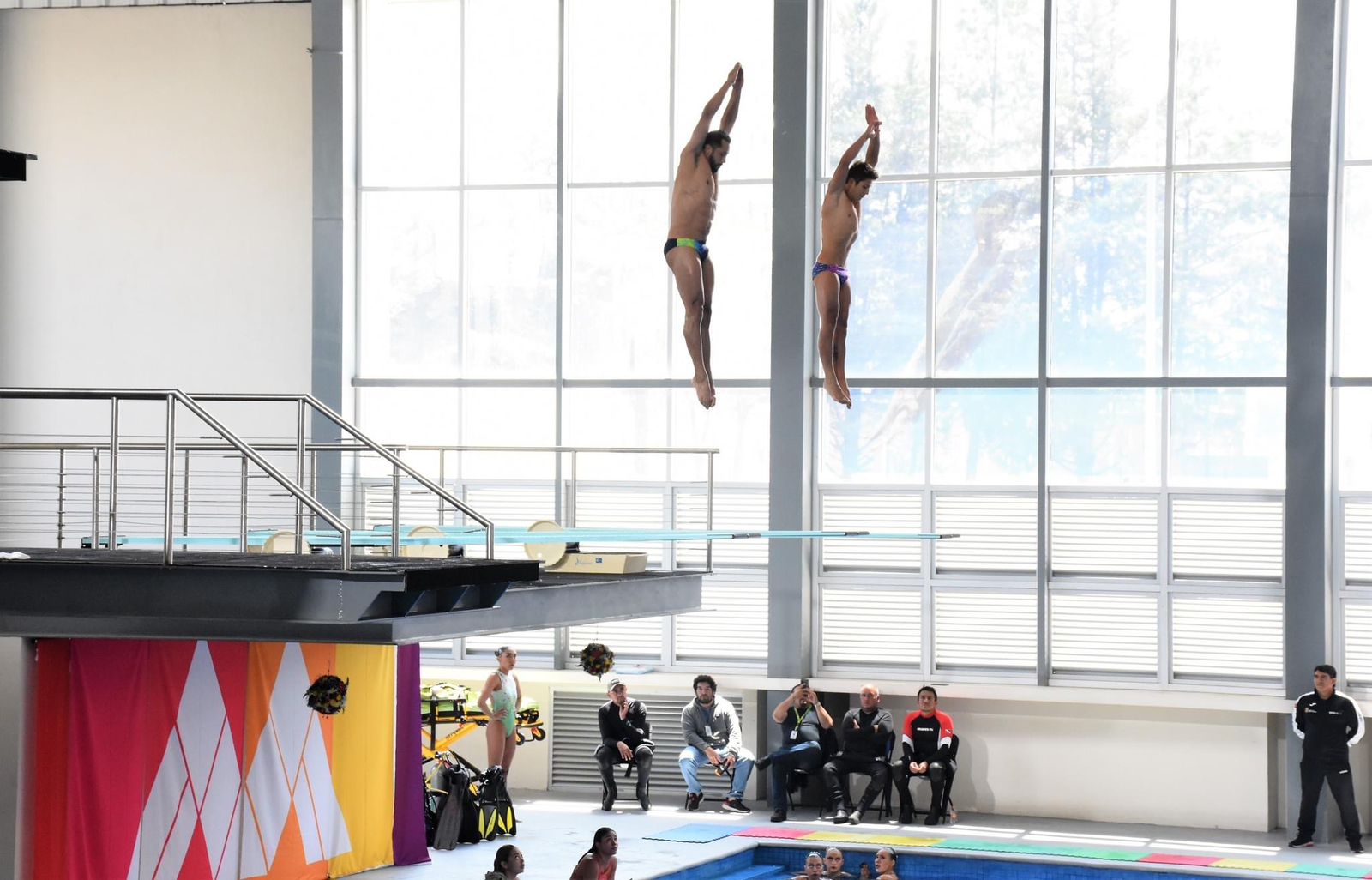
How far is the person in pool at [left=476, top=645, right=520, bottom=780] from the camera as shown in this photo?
12234mm

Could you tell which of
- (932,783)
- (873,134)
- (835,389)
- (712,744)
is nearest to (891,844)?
(932,783)

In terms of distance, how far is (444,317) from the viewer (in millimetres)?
14281

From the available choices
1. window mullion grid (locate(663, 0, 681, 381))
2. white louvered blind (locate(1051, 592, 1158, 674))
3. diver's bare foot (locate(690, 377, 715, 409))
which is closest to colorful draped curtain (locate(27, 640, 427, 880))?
diver's bare foot (locate(690, 377, 715, 409))

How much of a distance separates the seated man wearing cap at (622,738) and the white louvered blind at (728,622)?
3.30 ft

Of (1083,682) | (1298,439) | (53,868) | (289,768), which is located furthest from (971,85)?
(53,868)

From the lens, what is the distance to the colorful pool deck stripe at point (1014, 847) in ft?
35.8

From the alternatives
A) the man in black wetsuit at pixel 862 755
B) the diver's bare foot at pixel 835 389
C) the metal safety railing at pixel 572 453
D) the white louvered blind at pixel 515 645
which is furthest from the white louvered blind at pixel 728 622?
the diver's bare foot at pixel 835 389

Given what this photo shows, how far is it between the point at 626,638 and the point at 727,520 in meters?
1.35

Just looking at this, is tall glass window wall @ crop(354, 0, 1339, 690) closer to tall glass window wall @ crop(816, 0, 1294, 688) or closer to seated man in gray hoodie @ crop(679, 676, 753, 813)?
tall glass window wall @ crop(816, 0, 1294, 688)

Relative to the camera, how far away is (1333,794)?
11898 mm

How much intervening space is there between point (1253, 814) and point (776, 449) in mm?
4610

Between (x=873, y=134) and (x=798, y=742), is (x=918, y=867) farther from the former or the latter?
(x=873, y=134)

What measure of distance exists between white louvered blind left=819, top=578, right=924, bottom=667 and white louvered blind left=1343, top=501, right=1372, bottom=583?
3260 mm

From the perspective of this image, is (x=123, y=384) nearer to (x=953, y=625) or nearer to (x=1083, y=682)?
(x=953, y=625)
